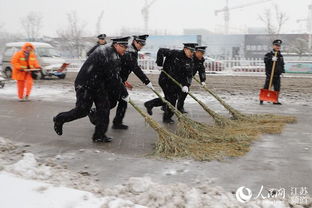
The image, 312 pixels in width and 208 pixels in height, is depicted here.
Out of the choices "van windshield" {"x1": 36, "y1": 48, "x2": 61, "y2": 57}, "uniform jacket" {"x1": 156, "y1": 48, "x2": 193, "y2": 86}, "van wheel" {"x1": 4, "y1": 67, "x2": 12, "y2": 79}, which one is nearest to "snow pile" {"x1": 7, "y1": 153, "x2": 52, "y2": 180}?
"uniform jacket" {"x1": 156, "y1": 48, "x2": 193, "y2": 86}

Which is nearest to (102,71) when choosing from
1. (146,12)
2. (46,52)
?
(46,52)

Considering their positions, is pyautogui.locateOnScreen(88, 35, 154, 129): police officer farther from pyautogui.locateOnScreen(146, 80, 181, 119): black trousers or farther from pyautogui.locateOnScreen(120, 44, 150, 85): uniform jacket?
pyautogui.locateOnScreen(146, 80, 181, 119): black trousers

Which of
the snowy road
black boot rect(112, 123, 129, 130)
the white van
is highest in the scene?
the white van

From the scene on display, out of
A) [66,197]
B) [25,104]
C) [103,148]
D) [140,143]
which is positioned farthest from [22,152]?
[25,104]

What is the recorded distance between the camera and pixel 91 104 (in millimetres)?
5816

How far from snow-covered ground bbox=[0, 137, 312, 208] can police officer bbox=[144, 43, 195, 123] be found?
11.1 ft

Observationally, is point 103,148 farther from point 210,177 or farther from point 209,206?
point 209,206

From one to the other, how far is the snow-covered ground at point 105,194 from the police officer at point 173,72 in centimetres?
338

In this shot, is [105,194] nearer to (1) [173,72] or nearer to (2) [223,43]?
(1) [173,72]

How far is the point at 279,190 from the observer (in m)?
3.88

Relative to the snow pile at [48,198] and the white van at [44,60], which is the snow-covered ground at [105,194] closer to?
the snow pile at [48,198]

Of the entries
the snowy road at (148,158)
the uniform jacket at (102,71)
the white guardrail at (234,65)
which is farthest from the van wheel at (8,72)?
the uniform jacket at (102,71)

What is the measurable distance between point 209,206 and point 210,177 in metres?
0.95

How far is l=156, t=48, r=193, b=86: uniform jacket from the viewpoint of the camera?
732 centimetres
